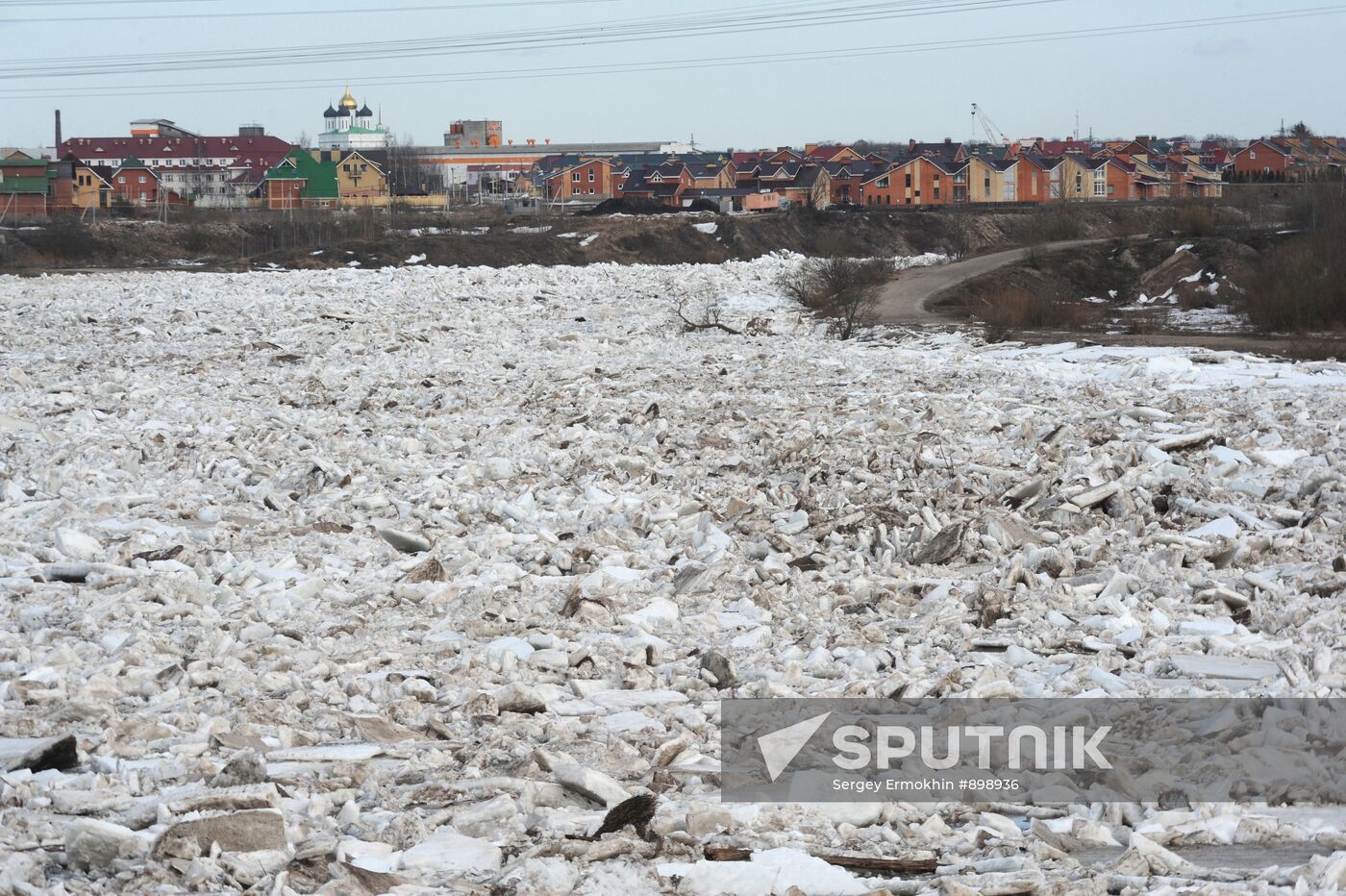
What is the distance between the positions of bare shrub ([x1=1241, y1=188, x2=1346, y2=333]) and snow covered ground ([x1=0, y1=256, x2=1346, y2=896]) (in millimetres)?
5871

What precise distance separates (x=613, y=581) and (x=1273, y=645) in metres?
3.33

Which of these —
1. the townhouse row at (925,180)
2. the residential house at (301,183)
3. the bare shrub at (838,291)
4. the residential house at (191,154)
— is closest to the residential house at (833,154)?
the townhouse row at (925,180)

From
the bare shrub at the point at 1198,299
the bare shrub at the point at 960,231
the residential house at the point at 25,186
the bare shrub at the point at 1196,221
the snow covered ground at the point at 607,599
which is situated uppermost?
the residential house at the point at 25,186

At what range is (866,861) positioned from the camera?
145 inches

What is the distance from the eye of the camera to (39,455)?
33.0 ft

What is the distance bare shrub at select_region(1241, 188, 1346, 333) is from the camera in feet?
60.3

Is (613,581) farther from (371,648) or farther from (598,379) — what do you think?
(598,379)

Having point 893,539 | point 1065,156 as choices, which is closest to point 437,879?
point 893,539

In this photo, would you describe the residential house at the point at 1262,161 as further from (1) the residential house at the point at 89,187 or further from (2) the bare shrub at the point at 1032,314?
(1) the residential house at the point at 89,187

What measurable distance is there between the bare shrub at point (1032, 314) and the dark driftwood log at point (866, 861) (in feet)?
52.2

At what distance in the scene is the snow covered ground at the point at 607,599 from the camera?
3.80 meters

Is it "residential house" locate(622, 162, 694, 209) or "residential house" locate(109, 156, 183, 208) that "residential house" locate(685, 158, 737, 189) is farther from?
"residential house" locate(109, 156, 183, 208)

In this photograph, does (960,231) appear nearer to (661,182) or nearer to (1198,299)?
(661,182)

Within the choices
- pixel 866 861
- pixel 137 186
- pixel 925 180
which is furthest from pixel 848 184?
pixel 866 861
